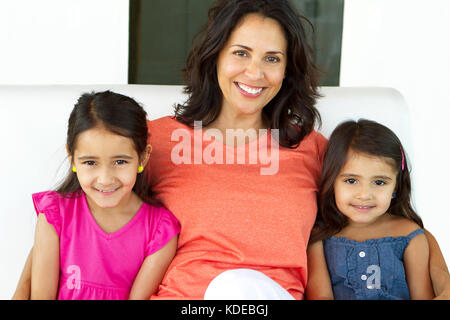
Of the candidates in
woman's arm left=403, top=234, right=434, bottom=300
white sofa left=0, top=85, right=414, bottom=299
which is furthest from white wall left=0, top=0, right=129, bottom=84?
woman's arm left=403, top=234, right=434, bottom=300

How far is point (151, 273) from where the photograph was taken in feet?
5.24

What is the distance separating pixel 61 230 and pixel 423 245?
3.46ft

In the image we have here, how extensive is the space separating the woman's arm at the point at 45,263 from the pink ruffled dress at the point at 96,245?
0.02 m

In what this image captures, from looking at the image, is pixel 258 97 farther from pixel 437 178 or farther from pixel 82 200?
pixel 437 178

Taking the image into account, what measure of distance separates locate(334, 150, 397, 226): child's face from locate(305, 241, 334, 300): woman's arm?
0.15 meters

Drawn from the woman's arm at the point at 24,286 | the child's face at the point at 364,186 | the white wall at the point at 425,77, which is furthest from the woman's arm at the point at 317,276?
the white wall at the point at 425,77

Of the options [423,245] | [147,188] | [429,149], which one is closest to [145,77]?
[429,149]

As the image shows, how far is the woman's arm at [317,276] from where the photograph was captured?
1.69 meters

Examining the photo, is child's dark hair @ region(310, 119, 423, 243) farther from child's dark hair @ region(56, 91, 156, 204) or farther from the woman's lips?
child's dark hair @ region(56, 91, 156, 204)

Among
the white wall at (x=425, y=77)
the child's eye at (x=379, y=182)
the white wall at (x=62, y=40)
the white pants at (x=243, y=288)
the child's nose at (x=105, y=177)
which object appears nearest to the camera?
the white pants at (x=243, y=288)

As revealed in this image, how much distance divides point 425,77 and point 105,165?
197 cm

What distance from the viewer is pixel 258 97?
1.72 metres

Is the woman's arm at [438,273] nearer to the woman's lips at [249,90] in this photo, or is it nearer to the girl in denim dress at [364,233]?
the girl in denim dress at [364,233]

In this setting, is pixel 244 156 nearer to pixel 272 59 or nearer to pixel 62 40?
pixel 272 59
